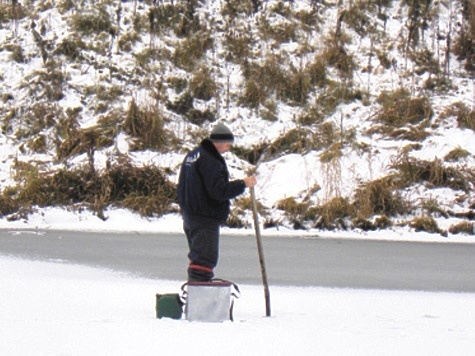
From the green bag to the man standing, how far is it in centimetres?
23

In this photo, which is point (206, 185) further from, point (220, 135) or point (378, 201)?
point (378, 201)

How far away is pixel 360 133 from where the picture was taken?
599 inches

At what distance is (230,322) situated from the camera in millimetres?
5527

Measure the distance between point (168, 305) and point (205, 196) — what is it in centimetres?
83

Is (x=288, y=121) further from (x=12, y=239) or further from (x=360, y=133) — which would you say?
(x=12, y=239)

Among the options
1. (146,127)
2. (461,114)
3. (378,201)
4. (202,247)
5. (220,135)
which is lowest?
(202,247)

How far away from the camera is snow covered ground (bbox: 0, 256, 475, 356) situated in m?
4.66

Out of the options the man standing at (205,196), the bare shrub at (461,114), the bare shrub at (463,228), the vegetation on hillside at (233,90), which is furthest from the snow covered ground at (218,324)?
the bare shrub at (461,114)

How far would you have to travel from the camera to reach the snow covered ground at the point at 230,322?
184 inches

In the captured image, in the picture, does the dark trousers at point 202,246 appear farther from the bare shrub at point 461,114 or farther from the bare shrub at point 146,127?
the bare shrub at point 461,114

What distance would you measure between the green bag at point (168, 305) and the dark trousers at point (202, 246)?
232 mm

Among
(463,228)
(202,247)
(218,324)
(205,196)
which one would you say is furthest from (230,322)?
A: (463,228)

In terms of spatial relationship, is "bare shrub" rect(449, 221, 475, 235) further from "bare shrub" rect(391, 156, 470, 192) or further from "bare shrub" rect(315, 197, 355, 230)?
"bare shrub" rect(315, 197, 355, 230)

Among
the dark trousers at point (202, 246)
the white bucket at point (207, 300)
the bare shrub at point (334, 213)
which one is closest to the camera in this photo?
the white bucket at point (207, 300)
